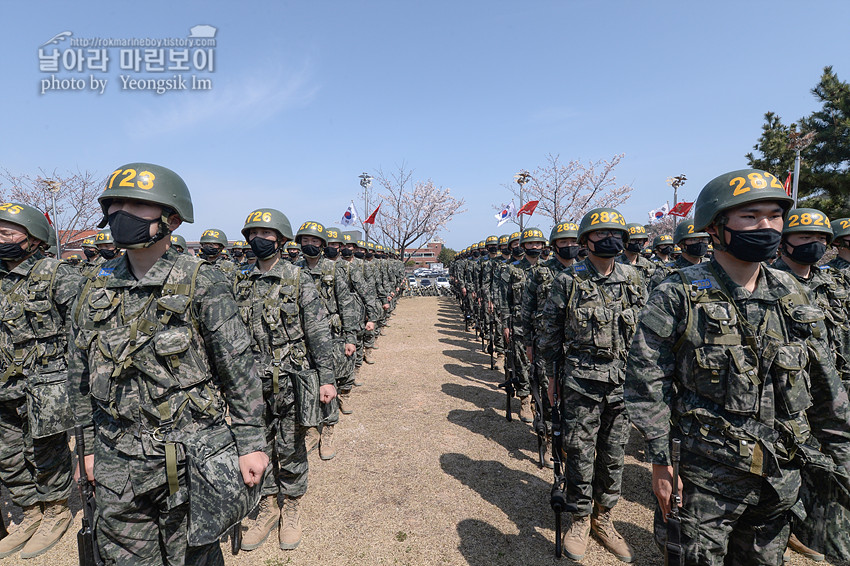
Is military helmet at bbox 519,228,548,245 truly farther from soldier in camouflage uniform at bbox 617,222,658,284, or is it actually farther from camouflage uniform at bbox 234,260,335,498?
camouflage uniform at bbox 234,260,335,498

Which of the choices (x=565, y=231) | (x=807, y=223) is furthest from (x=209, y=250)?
(x=807, y=223)

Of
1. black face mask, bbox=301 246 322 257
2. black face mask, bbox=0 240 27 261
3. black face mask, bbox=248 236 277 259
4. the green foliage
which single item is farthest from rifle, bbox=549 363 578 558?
the green foliage

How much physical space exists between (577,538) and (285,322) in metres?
3.51

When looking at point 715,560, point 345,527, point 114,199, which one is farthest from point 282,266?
point 715,560

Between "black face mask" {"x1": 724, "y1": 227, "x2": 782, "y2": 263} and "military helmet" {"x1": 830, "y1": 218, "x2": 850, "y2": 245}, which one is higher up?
"military helmet" {"x1": 830, "y1": 218, "x2": 850, "y2": 245}

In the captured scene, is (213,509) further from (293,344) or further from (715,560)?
(715,560)

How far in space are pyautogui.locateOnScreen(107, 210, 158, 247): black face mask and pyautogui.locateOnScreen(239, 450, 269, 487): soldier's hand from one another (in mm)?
1432

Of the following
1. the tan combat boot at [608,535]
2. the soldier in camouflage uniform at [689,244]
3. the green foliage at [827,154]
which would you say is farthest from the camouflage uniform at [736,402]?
the green foliage at [827,154]

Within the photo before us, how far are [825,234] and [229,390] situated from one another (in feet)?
20.4

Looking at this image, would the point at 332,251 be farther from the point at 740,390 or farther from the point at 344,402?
the point at 740,390

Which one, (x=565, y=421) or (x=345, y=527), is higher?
(x=565, y=421)

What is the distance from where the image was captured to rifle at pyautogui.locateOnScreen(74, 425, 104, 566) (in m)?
2.32

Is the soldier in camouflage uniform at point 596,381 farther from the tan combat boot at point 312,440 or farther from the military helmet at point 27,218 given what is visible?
the military helmet at point 27,218

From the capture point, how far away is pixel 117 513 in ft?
7.53
